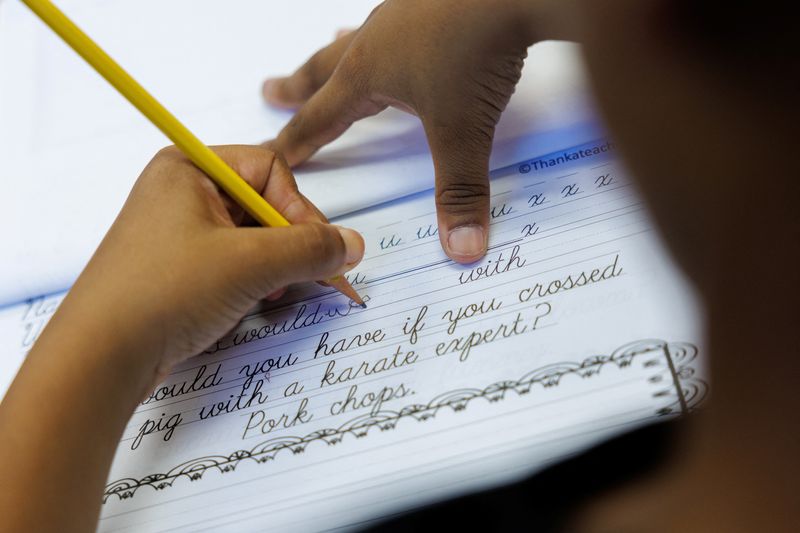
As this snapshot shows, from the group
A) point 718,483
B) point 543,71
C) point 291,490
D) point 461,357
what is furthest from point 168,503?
point 543,71

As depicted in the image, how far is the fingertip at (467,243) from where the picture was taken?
0.51 metres

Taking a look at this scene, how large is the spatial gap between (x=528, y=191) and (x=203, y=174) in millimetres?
261

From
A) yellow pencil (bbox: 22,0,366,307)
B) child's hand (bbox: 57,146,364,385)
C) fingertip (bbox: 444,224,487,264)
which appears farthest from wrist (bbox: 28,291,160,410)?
fingertip (bbox: 444,224,487,264)

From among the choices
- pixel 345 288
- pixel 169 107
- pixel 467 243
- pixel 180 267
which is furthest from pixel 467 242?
pixel 169 107

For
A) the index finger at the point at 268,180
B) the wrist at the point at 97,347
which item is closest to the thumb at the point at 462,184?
the index finger at the point at 268,180

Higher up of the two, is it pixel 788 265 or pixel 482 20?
pixel 482 20

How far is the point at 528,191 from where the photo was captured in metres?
0.55

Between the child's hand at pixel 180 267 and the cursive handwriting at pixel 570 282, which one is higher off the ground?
the child's hand at pixel 180 267

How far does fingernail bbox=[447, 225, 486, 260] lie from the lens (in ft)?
1.68

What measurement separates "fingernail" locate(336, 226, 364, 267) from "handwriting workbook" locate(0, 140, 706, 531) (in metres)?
0.03

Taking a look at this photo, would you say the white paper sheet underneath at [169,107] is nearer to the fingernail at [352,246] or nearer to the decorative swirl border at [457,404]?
the fingernail at [352,246]

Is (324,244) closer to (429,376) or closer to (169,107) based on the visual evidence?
(429,376)

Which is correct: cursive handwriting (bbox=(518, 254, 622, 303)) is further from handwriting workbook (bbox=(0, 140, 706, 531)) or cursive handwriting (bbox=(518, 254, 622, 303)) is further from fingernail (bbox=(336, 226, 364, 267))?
fingernail (bbox=(336, 226, 364, 267))

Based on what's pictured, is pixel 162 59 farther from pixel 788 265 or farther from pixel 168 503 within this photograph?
pixel 788 265
